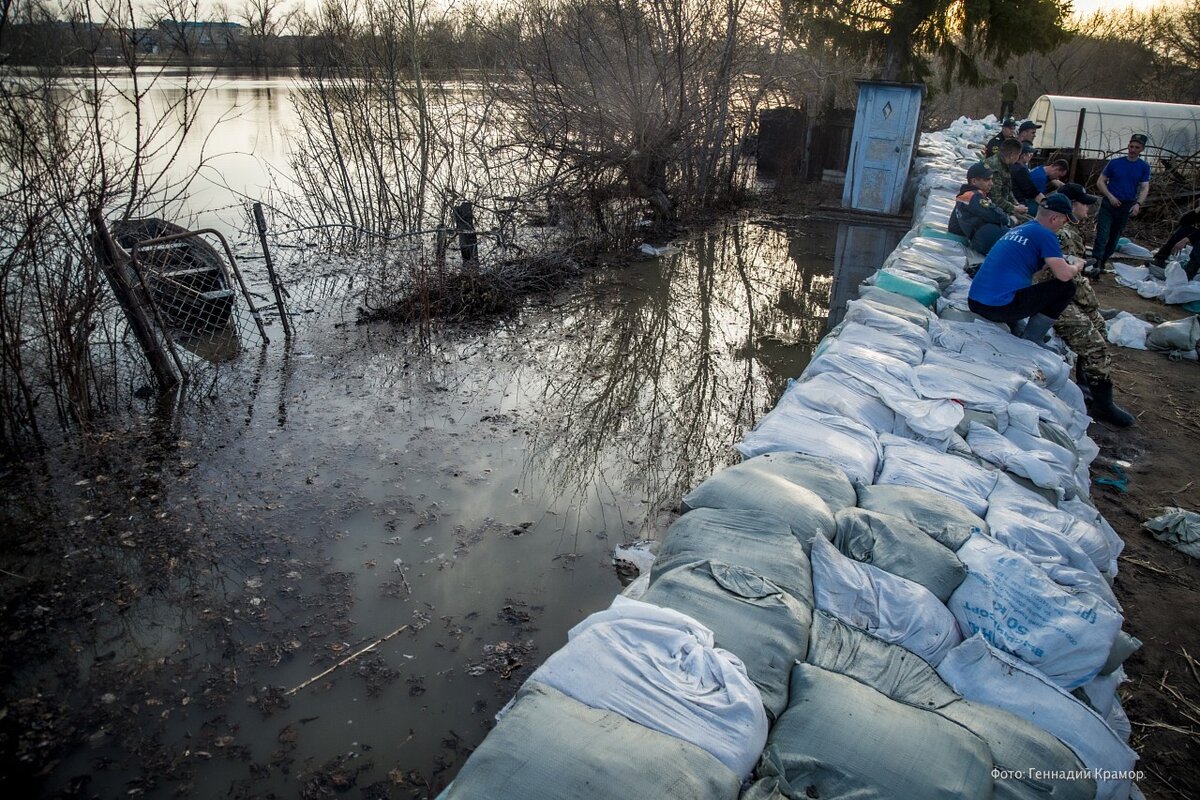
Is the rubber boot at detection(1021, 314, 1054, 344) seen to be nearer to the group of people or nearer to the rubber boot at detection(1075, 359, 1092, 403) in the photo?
the group of people

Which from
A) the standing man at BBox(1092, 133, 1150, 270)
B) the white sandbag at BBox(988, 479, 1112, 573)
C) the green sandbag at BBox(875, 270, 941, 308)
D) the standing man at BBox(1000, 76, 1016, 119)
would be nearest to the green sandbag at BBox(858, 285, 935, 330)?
the green sandbag at BBox(875, 270, 941, 308)

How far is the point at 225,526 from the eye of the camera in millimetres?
3371

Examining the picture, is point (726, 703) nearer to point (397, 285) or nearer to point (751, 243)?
point (397, 285)

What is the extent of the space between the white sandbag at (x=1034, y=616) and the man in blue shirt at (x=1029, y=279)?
105 inches

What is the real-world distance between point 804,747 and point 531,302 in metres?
5.56

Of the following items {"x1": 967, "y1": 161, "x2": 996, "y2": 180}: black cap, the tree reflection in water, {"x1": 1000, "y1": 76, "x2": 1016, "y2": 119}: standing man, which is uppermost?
{"x1": 1000, "y1": 76, "x2": 1016, "y2": 119}: standing man

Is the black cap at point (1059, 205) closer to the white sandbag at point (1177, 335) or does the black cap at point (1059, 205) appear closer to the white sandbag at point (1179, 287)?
the white sandbag at point (1177, 335)

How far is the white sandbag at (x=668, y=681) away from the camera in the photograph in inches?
64.0

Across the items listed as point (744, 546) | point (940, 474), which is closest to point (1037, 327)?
point (940, 474)

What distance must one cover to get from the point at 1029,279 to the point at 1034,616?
10.1ft

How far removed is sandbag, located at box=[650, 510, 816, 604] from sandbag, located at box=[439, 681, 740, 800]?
0.71 metres

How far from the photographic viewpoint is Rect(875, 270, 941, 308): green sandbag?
5020 mm

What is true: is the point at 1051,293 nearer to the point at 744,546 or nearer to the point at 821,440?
the point at 821,440

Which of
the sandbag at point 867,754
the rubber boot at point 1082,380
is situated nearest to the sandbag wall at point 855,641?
the sandbag at point 867,754
